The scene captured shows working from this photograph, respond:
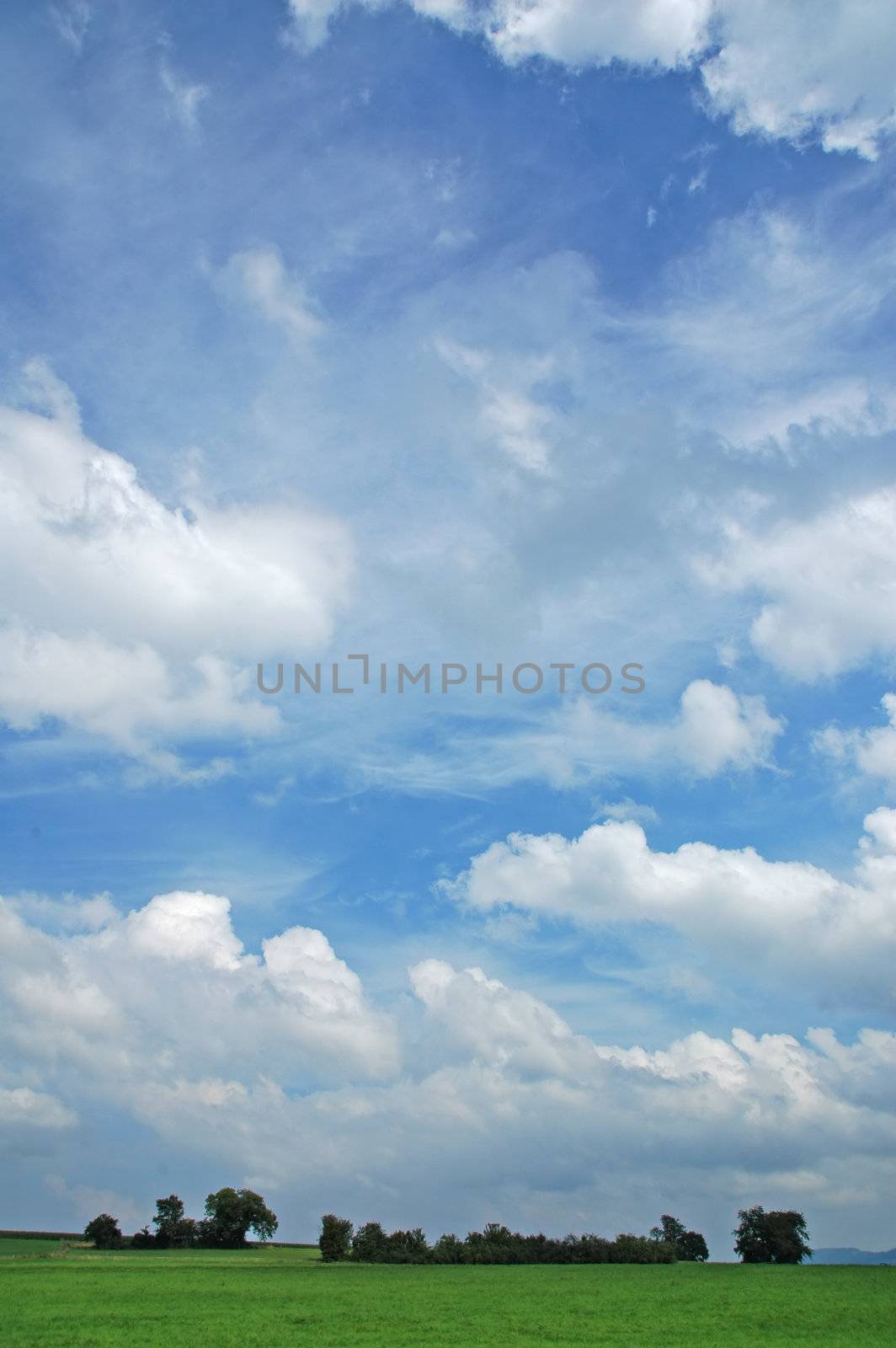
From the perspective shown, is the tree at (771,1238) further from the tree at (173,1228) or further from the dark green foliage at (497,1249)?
the tree at (173,1228)

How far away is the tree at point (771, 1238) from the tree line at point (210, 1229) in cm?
8004

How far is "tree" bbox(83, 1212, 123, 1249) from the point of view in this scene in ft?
565

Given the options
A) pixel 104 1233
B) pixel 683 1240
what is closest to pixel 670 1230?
pixel 683 1240

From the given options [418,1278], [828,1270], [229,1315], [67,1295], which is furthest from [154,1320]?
[828,1270]

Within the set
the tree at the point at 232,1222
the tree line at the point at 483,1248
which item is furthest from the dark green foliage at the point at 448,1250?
the tree at the point at 232,1222

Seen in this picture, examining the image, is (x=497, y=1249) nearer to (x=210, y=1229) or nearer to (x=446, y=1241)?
(x=446, y=1241)

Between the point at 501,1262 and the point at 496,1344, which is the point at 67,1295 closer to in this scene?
the point at 496,1344

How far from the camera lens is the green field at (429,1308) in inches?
2176

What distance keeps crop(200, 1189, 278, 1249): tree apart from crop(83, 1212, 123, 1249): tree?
1438 centimetres

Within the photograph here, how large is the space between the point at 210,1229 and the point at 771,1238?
94.5 m

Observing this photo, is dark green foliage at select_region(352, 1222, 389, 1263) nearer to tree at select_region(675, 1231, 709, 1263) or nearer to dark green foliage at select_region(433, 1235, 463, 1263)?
dark green foliage at select_region(433, 1235, 463, 1263)

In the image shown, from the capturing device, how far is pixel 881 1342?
56.4 metres

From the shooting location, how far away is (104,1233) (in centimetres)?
17325

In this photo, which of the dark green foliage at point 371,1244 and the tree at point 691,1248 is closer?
the dark green foliage at point 371,1244
